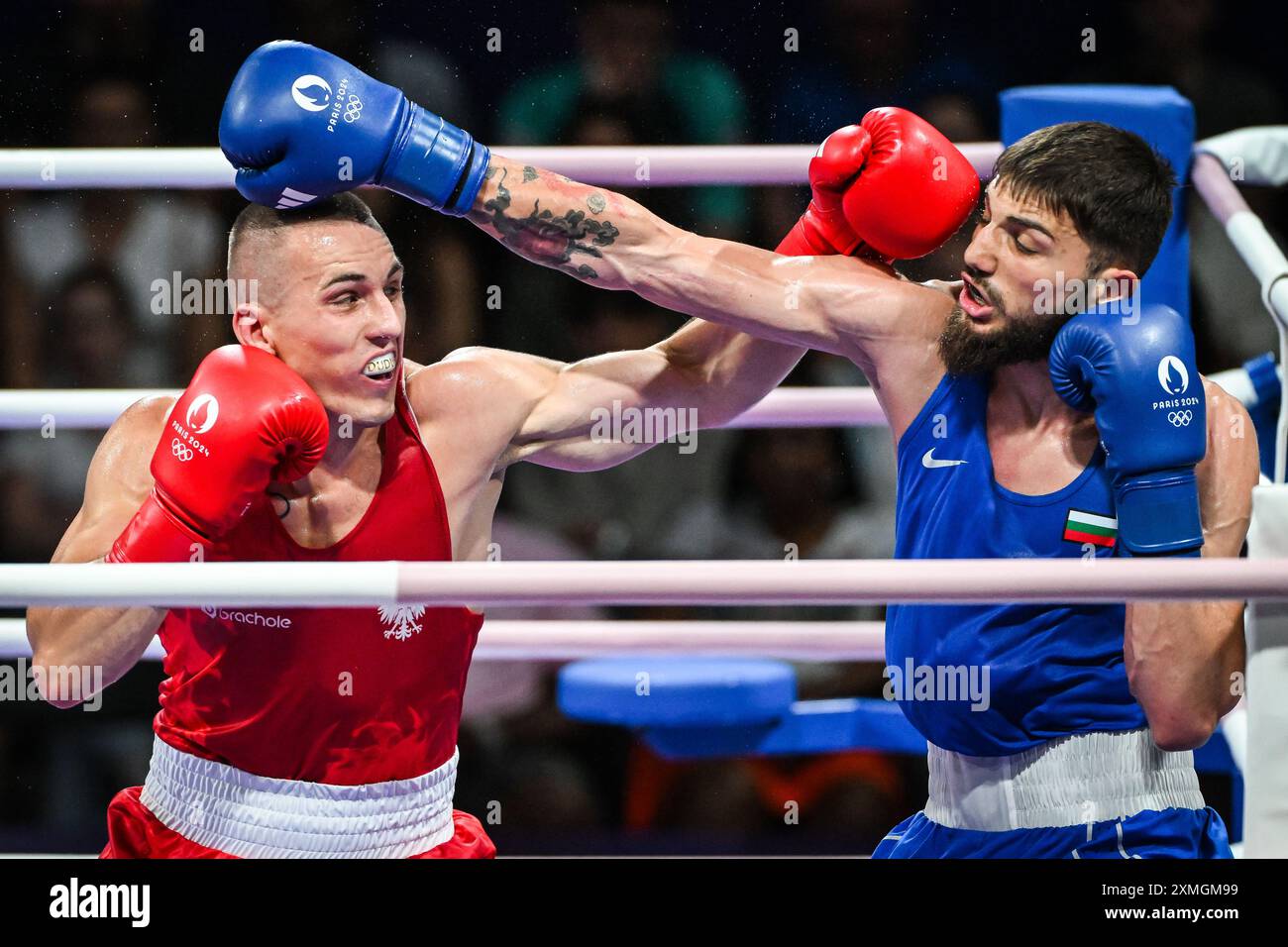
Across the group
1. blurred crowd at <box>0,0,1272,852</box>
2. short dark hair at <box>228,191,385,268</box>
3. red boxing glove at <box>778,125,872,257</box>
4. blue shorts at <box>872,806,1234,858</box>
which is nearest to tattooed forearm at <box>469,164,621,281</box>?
short dark hair at <box>228,191,385,268</box>

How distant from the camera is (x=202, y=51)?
3.45 metres

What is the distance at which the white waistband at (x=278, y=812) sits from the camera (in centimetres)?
189

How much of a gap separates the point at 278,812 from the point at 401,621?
0.29 metres

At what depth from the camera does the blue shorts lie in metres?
1.85

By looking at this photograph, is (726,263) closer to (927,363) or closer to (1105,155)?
(927,363)

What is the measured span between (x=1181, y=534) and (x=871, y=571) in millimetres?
507

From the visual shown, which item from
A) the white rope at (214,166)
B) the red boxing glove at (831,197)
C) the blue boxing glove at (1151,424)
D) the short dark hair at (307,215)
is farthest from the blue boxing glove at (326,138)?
the blue boxing glove at (1151,424)

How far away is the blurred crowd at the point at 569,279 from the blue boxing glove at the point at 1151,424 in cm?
143

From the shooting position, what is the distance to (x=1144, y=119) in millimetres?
2395

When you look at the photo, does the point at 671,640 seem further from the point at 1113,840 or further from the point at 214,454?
the point at 214,454

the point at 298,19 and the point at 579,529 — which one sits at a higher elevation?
the point at 298,19

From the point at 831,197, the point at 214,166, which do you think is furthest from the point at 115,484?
the point at 831,197

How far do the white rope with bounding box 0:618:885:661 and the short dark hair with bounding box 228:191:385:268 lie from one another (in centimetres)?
72
